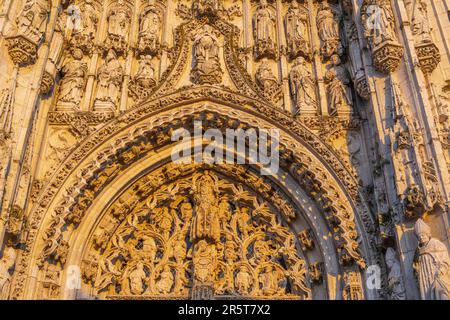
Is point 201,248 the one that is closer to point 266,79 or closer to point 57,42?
point 266,79

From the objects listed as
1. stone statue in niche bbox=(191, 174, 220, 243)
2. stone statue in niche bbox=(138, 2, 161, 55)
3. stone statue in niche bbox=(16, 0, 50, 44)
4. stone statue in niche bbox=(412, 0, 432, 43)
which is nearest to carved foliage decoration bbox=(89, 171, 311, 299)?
stone statue in niche bbox=(191, 174, 220, 243)

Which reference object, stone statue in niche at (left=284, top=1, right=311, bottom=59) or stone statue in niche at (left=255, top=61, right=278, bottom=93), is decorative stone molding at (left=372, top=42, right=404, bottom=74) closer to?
stone statue in niche at (left=284, top=1, right=311, bottom=59)

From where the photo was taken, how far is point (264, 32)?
1370cm

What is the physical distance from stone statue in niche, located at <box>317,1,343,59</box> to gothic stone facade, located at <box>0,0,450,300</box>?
0.15 feet

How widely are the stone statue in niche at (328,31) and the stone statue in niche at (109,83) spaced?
4.55 m

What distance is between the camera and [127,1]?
14.4m

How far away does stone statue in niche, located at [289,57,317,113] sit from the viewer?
1253cm

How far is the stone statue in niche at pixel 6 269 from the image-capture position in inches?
384

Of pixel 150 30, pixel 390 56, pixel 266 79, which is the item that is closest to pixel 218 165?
pixel 266 79

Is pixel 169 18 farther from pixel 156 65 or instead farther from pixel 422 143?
pixel 422 143

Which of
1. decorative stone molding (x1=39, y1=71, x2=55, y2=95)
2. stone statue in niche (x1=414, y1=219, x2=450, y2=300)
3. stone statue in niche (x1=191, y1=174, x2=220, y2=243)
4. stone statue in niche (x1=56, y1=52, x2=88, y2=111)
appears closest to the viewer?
stone statue in niche (x1=414, y1=219, x2=450, y2=300)

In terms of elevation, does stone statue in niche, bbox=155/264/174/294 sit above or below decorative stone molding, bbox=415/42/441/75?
below
